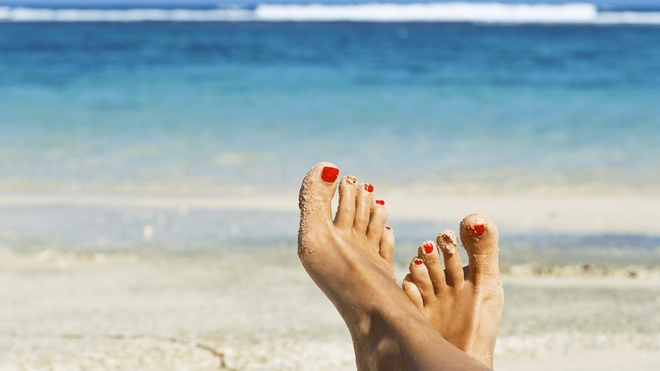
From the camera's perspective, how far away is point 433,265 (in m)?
2.18

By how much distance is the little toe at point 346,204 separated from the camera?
2.35 m

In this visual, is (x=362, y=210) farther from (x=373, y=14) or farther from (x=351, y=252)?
(x=373, y=14)

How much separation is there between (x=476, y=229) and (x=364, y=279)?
14.5 inches

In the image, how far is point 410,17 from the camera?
53438mm

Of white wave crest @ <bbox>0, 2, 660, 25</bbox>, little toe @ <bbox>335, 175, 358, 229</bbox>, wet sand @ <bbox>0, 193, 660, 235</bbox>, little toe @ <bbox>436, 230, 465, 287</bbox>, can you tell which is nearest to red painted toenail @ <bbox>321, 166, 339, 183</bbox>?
little toe @ <bbox>335, 175, 358, 229</bbox>

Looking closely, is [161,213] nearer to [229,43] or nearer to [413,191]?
[413,191]

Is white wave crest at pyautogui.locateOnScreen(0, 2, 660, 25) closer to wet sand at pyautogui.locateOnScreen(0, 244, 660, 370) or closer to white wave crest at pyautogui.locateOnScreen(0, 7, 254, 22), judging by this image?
white wave crest at pyautogui.locateOnScreen(0, 7, 254, 22)

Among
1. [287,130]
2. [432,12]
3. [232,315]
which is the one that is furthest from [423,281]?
[432,12]

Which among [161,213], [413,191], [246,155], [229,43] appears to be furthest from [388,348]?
[229,43]

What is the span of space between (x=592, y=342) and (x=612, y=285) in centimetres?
68

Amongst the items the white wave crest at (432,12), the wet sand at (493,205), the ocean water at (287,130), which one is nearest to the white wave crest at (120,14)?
the white wave crest at (432,12)

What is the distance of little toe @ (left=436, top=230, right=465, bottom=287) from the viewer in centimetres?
217

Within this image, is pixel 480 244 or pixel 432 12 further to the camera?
pixel 432 12

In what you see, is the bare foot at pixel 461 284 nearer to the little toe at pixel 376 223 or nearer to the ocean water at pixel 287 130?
the little toe at pixel 376 223
